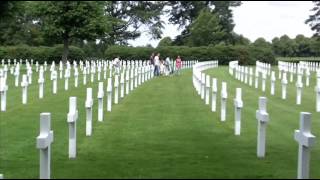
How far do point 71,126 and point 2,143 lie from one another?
2764 mm

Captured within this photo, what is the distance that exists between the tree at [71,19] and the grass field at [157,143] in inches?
91.5

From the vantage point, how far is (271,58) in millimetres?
85000

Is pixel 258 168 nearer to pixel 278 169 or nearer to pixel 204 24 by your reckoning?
pixel 278 169

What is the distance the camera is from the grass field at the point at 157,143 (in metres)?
9.77

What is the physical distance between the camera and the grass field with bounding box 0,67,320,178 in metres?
9.77

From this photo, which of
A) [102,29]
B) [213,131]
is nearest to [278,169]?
[102,29]

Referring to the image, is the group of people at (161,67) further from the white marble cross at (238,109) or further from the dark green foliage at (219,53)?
the white marble cross at (238,109)

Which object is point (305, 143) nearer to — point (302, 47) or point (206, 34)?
point (302, 47)

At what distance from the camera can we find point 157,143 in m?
12.9

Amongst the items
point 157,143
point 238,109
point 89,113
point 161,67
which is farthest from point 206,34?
point 157,143

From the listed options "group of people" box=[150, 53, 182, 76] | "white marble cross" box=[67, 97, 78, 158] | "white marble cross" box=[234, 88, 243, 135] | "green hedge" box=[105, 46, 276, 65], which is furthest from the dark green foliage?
"white marble cross" box=[67, 97, 78, 158]

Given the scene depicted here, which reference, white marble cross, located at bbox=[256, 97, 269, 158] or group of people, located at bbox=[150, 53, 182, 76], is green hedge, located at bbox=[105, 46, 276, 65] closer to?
group of people, located at bbox=[150, 53, 182, 76]

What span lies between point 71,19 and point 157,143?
6.17 m

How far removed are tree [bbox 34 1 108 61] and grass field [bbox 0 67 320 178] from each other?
2323 millimetres
